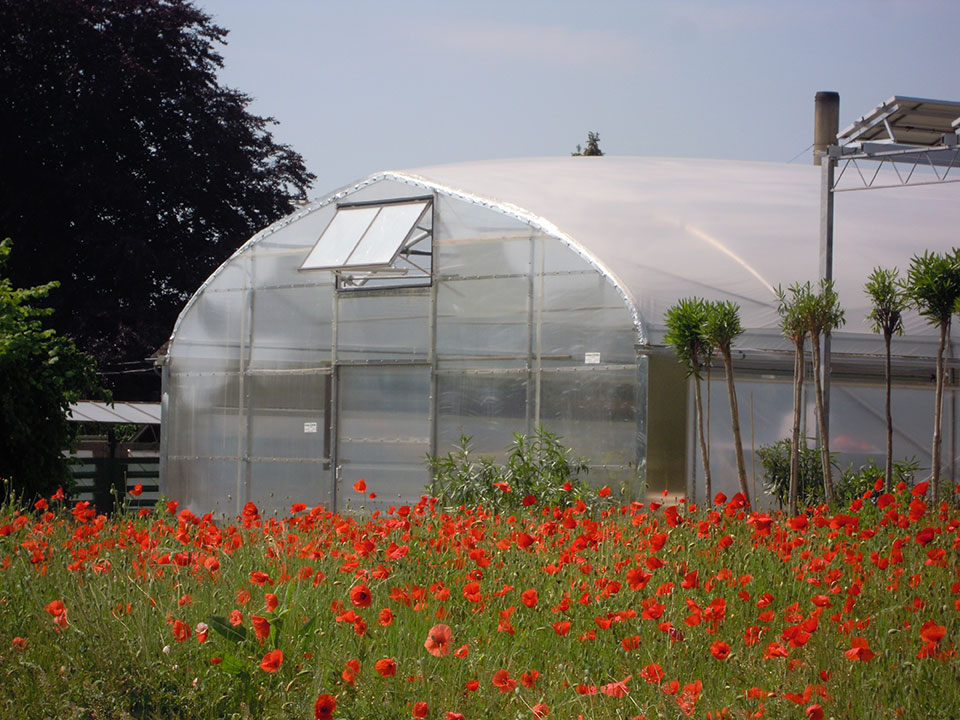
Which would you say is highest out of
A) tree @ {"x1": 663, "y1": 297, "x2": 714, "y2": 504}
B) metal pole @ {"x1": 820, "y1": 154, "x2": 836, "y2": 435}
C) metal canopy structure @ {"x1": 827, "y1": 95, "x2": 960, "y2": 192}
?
metal canopy structure @ {"x1": 827, "y1": 95, "x2": 960, "y2": 192}

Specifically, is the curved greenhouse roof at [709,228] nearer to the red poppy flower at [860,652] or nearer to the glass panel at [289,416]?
the glass panel at [289,416]

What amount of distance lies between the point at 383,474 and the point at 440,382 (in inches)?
50.2

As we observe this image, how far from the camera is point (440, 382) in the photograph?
13.8 metres

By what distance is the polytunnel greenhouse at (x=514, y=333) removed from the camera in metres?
12.6

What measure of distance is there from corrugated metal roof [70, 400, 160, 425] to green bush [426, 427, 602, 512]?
39.9 feet

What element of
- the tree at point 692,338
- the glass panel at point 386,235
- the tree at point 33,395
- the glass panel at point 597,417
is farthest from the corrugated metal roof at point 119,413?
the tree at point 692,338

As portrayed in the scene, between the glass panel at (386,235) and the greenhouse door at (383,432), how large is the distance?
1.23m

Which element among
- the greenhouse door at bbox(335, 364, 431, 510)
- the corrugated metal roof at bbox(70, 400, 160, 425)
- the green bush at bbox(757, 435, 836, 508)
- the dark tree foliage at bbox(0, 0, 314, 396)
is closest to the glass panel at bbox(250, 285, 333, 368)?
the greenhouse door at bbox(335, 364, 431, 510)

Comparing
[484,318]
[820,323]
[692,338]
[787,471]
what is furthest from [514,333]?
[820,323]

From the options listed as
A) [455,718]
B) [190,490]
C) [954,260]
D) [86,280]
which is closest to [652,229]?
[954,260]

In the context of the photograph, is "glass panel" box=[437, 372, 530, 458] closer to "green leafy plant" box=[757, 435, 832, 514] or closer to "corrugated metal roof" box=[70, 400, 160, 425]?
"green leafy plant" box=[757, 435, 832, 514]

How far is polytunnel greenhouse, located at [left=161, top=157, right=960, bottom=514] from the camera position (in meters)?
12.6

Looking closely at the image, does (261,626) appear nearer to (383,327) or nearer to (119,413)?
(383,327)

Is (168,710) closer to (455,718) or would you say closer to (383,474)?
(455,718)
